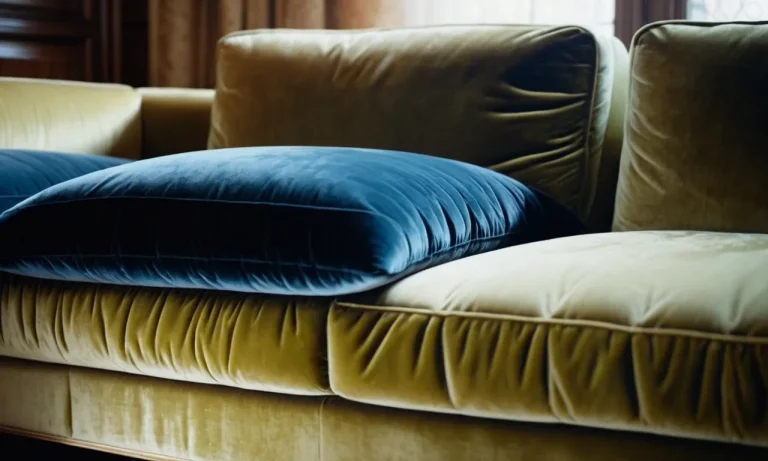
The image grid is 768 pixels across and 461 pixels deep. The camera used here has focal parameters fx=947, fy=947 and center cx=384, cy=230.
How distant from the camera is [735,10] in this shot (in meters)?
2.01

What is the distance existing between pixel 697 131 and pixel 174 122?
118 centimetres

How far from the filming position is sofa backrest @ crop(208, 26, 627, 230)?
162 centimetres

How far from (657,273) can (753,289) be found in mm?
104

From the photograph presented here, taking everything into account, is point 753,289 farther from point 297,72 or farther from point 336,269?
point 297,72

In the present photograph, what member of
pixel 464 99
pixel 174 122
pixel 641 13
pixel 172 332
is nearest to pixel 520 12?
pixel 641 13

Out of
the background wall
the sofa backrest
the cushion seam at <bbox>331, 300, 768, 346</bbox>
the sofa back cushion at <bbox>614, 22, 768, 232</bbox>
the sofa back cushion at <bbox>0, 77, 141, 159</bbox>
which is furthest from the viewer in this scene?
the background wall

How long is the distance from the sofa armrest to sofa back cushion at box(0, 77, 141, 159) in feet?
0.08

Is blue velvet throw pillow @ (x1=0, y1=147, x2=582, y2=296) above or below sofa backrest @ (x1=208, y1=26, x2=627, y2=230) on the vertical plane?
below

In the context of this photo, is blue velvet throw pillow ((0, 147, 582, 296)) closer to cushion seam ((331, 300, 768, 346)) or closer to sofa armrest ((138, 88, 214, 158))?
cushion seam ((331, 300, 768, 346))

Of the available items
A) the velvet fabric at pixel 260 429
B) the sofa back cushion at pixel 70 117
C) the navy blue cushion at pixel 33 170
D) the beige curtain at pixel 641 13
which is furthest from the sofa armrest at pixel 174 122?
the beige curtain at pixel 641 13

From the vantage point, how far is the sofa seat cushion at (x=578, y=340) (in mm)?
900

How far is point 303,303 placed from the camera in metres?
1.16

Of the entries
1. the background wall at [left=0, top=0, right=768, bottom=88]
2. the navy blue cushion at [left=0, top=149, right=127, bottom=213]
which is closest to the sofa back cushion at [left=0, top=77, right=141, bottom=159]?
the navy blue cushion at [left=0, top=149, right=127, bottom=213]

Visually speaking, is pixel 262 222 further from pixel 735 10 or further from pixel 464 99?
pixel 735 10
